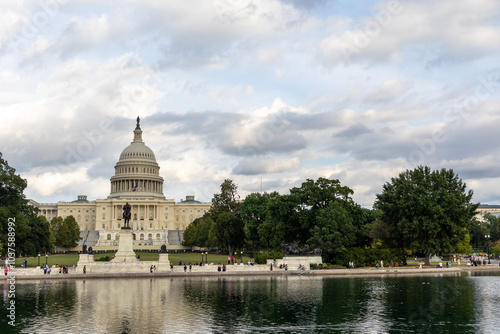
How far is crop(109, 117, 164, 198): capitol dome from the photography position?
191 metres

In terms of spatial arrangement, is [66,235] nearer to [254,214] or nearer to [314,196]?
[254,214]

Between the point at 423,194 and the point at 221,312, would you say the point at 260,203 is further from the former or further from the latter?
the point at 221,312

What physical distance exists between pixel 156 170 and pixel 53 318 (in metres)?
174

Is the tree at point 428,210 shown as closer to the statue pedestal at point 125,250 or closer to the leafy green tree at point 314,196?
the leafy green tree at point 314,196

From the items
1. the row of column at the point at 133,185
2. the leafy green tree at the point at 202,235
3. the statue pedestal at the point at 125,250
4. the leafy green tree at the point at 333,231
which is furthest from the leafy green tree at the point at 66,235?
the leafy green tree at the point at 333,231

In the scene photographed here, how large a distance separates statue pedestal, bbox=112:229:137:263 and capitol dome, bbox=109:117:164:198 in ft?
418

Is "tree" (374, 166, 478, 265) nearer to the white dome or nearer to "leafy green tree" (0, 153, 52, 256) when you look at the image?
"leafy green tree" (0, 153, 52, 256)

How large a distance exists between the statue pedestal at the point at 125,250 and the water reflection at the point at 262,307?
16.0 meters

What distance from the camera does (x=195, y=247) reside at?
13162cm

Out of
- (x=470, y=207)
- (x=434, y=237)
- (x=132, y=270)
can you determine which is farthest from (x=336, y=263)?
(x=132, y=270)

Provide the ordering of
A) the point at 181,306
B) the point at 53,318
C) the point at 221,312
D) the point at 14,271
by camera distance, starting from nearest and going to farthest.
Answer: the point at 53,318, the point at 221,312, the point at 181,306, the point at 14,271

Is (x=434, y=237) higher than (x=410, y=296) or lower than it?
higher

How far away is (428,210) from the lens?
62.6m

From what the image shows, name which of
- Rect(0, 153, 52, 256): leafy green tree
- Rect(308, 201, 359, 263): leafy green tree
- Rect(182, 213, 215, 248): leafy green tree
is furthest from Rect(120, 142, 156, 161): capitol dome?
Rect(308, 201, 359, 263): leafy green tree
